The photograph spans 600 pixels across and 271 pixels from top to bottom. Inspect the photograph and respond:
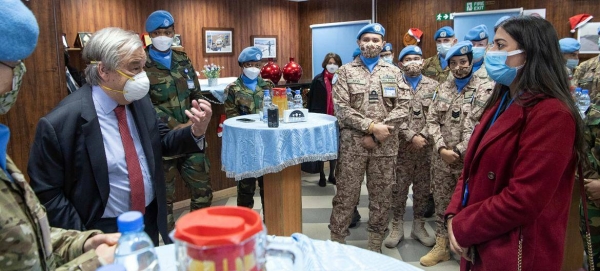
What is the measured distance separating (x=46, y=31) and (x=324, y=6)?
809cm

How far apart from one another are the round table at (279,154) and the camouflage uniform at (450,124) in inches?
29.6

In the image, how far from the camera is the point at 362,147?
319cm

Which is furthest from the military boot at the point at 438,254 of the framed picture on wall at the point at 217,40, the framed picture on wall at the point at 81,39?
the framed picture on wall at the point at 217,40

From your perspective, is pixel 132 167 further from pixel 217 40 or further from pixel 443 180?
pixel 217 40

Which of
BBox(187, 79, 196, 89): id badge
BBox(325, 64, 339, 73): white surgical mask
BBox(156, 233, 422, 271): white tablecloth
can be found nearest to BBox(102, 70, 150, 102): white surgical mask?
BBox(156, 233, 422, 271): white tablecloth

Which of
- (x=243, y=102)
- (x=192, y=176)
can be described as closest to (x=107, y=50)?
(x=192, y=176)

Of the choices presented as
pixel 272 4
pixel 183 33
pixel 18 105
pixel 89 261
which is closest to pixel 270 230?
pixel 18 105

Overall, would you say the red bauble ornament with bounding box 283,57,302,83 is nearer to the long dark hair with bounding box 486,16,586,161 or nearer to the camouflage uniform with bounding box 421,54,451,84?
the camouflage uniform with bounding box 421,54,451,84

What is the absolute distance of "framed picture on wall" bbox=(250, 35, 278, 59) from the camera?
31.6 ft

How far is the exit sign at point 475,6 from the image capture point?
301 inches

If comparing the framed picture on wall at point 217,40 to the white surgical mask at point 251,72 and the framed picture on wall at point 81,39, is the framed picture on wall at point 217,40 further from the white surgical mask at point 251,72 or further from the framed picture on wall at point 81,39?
the white surgical mask at point 251,72

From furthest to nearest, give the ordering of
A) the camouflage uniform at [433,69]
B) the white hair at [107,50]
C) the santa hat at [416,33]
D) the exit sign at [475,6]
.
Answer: the santa hat at [416,33] < the exit sign at [475,6] < the camouflage uniform at [433,69] < the white hair at [107,50]

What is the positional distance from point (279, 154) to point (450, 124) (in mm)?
1276

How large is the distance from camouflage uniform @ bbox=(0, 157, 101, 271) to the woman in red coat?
49.1 inches
